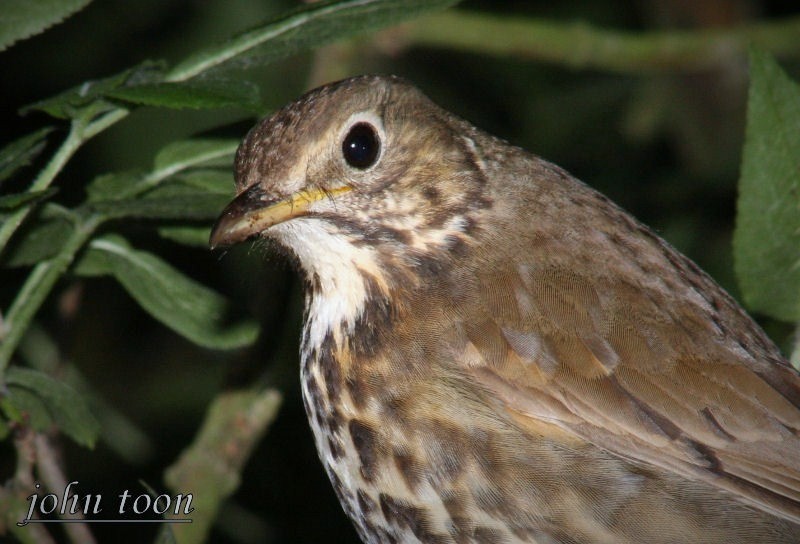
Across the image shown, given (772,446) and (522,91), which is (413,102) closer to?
(772,446)

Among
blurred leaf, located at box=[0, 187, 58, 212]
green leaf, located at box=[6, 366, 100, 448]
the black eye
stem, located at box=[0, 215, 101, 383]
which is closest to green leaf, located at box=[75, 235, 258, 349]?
stem, located at box=[0, 215, 101, 383]

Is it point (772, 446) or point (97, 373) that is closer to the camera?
point (772, 446)

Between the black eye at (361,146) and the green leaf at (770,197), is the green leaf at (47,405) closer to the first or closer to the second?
the black eye at (361,146)

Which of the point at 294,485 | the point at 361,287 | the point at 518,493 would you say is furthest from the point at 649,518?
the point at 294,485

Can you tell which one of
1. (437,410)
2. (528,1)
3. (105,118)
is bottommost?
(437,410)

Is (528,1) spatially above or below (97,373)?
above

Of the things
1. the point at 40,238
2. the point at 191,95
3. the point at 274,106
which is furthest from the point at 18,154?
the point at 274,106

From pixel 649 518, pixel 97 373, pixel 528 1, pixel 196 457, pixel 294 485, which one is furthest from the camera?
pixel 528 1

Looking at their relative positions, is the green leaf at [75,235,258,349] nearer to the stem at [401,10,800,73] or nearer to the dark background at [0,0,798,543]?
the dark background at [0,0,798,543]

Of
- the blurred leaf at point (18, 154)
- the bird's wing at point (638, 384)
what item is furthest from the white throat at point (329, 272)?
the blurred leaf at point (18, 154)
